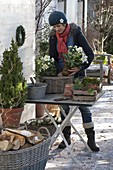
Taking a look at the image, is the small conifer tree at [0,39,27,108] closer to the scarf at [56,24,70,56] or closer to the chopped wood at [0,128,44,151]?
the scarf at [56,24,70,56]

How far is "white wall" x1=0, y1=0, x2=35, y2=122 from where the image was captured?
4.85 metres

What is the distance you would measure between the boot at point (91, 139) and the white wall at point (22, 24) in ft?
3.35

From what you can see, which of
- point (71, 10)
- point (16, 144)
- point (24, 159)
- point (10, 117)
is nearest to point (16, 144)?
point (16, 144)

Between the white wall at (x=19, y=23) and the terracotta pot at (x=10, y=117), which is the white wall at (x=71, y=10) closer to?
the white wall at (x=19, y=23)

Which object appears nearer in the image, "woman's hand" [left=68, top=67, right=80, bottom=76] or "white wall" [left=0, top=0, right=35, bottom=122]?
"woman's hand" [left=68, top=67, right=80, bottom=76]

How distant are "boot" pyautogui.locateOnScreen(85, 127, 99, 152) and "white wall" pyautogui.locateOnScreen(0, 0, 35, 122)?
1.02m

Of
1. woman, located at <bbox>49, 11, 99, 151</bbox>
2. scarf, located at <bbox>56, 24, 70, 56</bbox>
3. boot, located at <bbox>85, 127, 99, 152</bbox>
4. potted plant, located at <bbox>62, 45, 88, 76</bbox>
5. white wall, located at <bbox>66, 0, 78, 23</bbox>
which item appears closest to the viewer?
potted plant, located at <bbox>62, 45, 88, 76</bbox>

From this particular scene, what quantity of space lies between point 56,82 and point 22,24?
123cm

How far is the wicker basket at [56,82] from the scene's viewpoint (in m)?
4.61

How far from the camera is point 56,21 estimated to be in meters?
4.66

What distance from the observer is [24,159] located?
3373 mm

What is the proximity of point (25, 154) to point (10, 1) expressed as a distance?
2256mm

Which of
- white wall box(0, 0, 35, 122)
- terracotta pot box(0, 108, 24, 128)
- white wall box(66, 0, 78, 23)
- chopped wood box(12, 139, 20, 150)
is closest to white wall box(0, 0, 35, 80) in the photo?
white wall box(0, 0, 35, 122)

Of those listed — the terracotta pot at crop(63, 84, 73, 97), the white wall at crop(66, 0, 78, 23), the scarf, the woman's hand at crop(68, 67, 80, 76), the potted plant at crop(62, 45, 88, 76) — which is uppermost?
the white wall at crop(66, 0, 78, 23)
